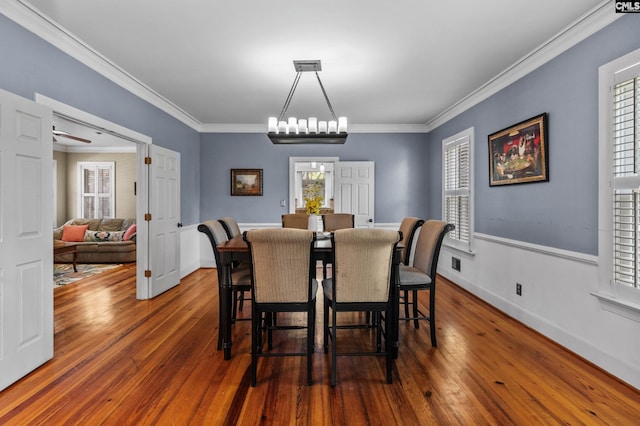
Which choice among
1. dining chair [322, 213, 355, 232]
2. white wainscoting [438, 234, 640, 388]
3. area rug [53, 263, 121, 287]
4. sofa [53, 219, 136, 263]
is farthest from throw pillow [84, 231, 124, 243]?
white wainscoting [438, 234, 640, 388]

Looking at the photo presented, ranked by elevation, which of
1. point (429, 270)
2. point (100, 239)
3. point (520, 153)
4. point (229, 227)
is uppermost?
point (520, 153)

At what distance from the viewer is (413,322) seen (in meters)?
3.45

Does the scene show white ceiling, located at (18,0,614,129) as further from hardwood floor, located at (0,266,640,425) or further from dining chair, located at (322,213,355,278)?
hardwood floor, located at (0,266,640,425)

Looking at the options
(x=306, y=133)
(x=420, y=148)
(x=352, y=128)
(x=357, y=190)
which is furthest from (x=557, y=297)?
(x=352, y=128)

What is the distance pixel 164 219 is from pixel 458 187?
430 centimetres

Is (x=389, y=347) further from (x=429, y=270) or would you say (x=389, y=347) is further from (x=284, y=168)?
(x=284, y=168)

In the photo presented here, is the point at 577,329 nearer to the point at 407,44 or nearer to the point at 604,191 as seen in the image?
the point at 604,191

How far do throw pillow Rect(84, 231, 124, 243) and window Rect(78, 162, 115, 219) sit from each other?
1.16 m

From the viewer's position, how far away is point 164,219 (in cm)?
463

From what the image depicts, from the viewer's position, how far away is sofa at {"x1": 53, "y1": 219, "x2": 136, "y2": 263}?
658cm

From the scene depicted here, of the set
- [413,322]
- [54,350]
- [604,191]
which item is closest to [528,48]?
[604,191]

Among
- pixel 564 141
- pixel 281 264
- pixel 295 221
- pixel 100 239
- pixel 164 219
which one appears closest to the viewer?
pixel 281 264

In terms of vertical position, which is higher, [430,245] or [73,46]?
[73,46]

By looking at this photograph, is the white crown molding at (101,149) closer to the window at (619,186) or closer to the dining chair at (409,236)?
the dining chair at (409,236)
